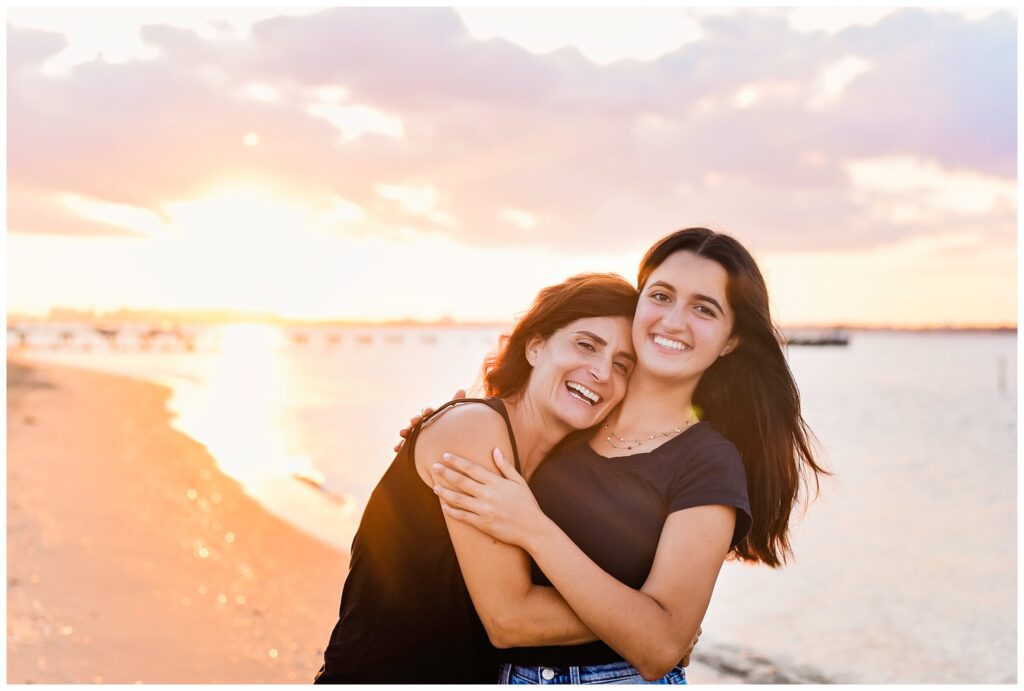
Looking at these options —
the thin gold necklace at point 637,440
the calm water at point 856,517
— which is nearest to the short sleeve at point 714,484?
the thin gold necklace at point 637,440

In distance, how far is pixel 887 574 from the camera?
16484 mm

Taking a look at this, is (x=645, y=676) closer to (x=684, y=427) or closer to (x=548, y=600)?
(x=548, y=600)

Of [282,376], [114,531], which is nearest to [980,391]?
[282,376]

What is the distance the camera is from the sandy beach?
27.1ft

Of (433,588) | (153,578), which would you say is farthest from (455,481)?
(153,578)

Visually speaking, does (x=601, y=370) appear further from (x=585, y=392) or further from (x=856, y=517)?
(x=856, y=517)

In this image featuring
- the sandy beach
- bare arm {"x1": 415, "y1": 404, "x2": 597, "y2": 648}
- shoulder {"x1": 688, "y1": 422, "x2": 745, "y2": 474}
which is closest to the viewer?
bare arm {"x1": 415, "y1": 404, "x2": 597, "y2": 648}

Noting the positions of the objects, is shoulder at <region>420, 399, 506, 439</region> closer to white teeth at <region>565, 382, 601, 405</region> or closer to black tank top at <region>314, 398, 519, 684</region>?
black tank top at <region>314, 398, 519, 684</region>

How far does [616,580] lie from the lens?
315cm

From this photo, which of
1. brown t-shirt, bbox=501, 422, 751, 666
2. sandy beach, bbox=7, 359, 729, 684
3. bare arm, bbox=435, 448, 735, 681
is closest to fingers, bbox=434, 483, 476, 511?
bare arm, bbox=435, 448, 735, 681

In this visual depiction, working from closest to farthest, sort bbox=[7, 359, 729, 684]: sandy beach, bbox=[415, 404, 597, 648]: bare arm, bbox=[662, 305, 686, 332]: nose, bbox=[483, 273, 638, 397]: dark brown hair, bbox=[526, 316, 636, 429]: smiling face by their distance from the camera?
bbox=[415, 404, 597, 648]: bare arm < bbox=[662, 305, 686, 332]: nose < bbox=[526, 316, 636, 429]: smiling face < bbox=[483, 273, 638, 397]: dark brown hair < bbox=[7, 359, 729, 684]: sandy beach

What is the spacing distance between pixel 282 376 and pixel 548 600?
215 ft

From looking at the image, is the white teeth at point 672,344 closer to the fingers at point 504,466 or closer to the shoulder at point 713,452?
the shoulder at point 713,452

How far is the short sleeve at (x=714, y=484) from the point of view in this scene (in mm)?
3244
